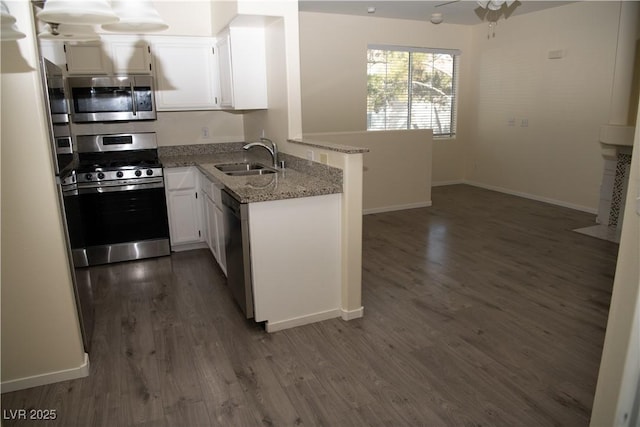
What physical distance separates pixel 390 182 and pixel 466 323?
3.21m

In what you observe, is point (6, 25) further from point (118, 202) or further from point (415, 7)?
point (415, 7)

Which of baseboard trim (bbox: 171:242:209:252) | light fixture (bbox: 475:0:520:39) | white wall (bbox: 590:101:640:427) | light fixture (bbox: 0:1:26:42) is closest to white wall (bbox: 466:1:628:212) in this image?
light fixture (bbox: 475:0:520:39)

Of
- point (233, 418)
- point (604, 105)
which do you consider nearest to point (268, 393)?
point (233, 418)

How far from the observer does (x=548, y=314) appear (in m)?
3.15

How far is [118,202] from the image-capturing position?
4117mm

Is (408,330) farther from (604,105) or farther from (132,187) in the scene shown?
(604,105)

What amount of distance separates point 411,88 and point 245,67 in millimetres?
4086

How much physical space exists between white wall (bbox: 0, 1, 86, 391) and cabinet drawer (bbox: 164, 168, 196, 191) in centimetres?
205

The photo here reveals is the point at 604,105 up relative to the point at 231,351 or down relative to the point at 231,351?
up

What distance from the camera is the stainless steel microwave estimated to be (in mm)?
4172

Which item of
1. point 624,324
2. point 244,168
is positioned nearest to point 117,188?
point 244,168

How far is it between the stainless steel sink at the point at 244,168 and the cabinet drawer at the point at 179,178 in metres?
0.44

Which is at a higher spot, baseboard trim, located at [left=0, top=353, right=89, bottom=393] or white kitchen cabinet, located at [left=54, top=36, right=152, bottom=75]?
white kitchen cabinet, located at [left=54, top=36, right=152, bottom=75]

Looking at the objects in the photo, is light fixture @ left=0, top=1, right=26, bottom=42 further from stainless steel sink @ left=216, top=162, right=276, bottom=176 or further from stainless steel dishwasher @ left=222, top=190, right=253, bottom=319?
stainless steel sink @ left=216, top=162, right=276, bottom=176
